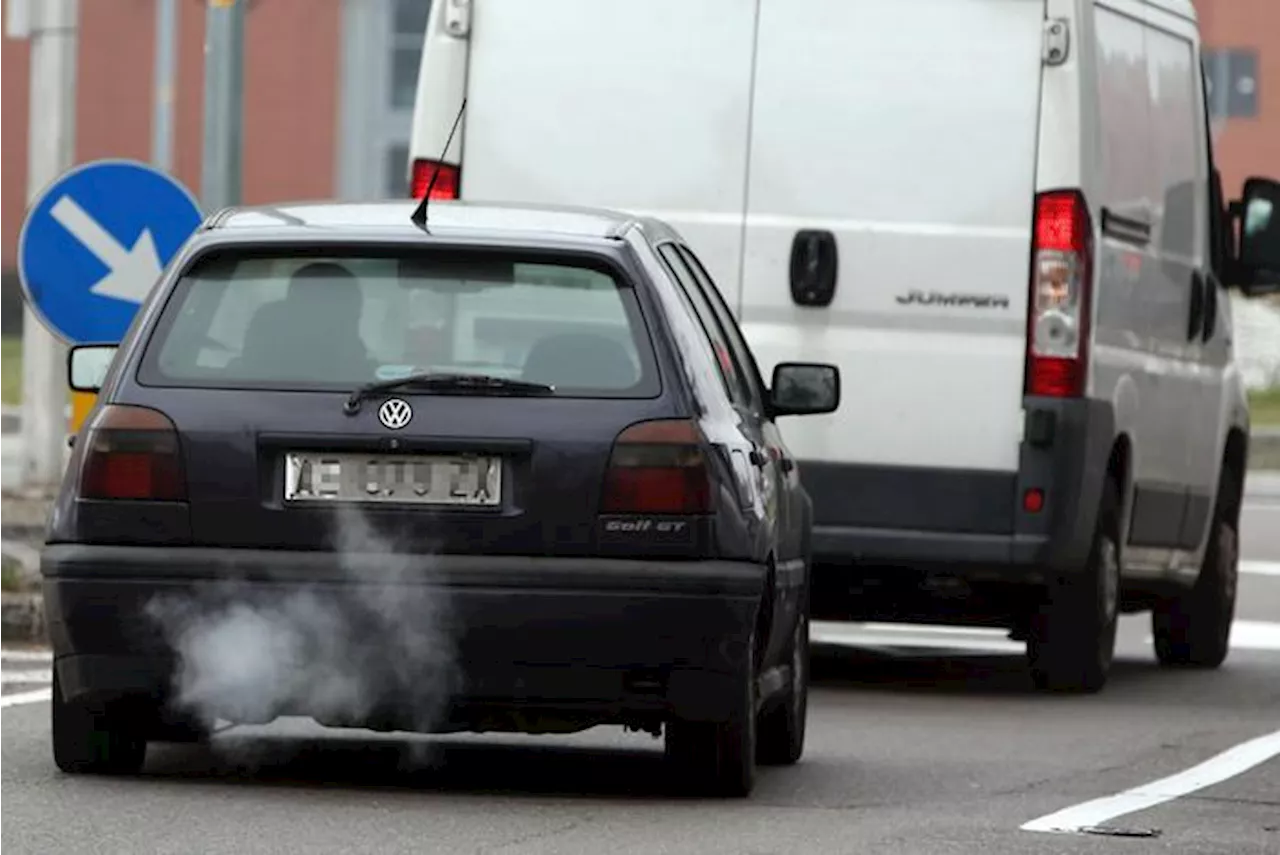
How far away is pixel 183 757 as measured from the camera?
1060 centimetres

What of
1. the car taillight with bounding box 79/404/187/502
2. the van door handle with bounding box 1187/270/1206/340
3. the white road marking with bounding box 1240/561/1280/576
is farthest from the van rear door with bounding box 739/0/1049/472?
the white road marking with bounding box 1240/561/1280/576

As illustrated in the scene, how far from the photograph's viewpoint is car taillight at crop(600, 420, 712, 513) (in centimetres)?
948

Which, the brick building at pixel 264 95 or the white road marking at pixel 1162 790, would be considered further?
the brick building at pixel 264 95

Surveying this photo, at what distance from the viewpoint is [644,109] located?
1423 centimetres

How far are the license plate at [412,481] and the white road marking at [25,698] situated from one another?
3.05m

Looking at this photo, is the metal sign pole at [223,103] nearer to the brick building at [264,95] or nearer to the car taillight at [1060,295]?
the car taillight at [1060,295]

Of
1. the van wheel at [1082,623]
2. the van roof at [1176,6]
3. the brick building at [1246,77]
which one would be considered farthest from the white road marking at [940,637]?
the brick building at [1246,77]

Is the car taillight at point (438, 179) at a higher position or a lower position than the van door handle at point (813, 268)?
higher

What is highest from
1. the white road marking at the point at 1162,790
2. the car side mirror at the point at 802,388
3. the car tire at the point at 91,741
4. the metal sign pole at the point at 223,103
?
the metal sign pole at the point at 223,103

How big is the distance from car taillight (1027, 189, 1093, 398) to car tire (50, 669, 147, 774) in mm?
4905

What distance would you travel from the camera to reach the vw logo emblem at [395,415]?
950 cm

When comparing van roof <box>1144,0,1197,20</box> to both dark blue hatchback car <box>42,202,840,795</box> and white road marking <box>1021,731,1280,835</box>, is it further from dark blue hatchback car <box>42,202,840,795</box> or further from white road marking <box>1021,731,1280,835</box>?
dark blue hatchback car <box>42,202,840,795</box>

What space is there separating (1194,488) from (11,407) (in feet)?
86.4

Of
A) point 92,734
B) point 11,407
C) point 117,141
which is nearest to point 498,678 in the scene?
point 92,734
